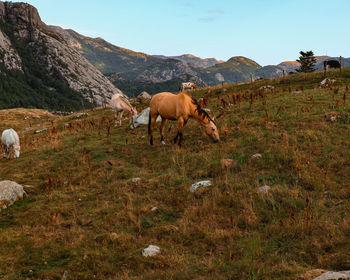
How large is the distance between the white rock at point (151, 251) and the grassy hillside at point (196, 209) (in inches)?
5.2

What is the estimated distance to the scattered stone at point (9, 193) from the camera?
860 centimetres

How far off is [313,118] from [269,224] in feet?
28.3

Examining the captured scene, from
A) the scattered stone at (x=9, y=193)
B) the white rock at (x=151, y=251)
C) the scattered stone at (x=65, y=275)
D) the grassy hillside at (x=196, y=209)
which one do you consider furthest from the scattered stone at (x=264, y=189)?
the scattered stone at (x=9, y=193)

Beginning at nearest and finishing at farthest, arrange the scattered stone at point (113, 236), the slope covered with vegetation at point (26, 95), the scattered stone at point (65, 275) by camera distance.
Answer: the scattered stone at point (65, 275) < the scattered stone at point (113, 236) < the slope covered with vegetation at point (26, 95)

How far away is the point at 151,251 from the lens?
5.50 meters

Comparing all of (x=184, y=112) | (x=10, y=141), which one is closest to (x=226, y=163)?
(x=184, y=112)

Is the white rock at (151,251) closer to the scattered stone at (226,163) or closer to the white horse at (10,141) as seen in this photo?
the scattered stone at (226,163)

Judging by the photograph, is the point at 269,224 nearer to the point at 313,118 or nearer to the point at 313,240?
the point at 313,240

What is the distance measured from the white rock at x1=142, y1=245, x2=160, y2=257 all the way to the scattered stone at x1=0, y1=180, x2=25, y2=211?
235 inches

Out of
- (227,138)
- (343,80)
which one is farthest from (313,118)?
(343,80)

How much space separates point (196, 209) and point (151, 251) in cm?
204

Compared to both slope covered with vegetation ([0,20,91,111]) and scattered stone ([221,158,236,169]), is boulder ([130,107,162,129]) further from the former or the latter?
slope covered with vegetation ([0,20,91,111])

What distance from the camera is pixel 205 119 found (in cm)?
1270

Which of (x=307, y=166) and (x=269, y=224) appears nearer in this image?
(x=269, y=224)
